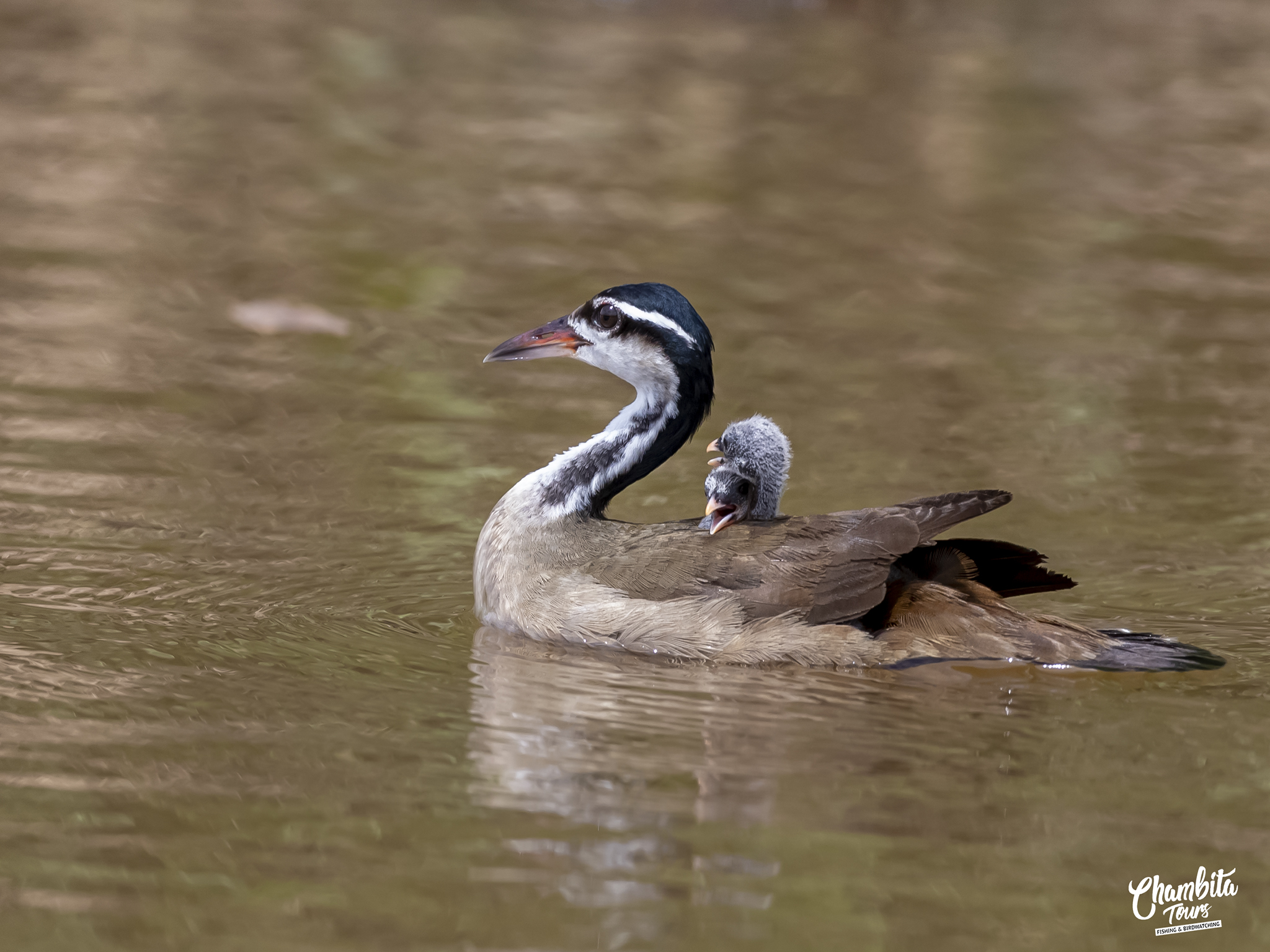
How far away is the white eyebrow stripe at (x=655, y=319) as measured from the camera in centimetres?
856

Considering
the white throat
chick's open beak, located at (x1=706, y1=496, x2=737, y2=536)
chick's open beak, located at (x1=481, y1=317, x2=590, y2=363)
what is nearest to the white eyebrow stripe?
the white throat

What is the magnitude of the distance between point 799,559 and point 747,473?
0.66m

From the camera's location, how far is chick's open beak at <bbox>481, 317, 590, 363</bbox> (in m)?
8.96

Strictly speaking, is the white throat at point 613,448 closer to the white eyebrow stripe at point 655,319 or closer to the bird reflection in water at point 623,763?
the white eyebrow stripe at point 655,319

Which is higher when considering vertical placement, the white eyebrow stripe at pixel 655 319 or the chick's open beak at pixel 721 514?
the white eyebrow stripe at pixel 655 319

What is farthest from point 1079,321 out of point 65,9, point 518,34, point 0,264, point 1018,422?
point 65,9

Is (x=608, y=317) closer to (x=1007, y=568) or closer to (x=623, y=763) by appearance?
(x=1007, y=568)

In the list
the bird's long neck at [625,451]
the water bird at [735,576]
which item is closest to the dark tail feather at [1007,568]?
the water bird at [735,576]

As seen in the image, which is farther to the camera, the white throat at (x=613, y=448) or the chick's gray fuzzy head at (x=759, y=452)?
the white throat at (x=613, y=448)

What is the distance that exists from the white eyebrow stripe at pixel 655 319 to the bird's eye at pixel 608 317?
4cm

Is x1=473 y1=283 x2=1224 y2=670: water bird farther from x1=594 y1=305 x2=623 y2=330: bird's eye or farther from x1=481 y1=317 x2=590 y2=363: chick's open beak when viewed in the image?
x1=481 y1=317 x2=590 y2=363: chick's open beak

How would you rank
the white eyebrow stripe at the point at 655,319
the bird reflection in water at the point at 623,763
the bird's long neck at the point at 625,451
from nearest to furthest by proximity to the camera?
A: the bird reflection in water at the point at 623,763, the white eyebrow stripe at the point at 655,319, the bird's long neck at the point at 625,451

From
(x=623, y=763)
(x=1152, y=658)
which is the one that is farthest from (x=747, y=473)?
(x=623, y=763)

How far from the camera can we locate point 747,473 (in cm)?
839
